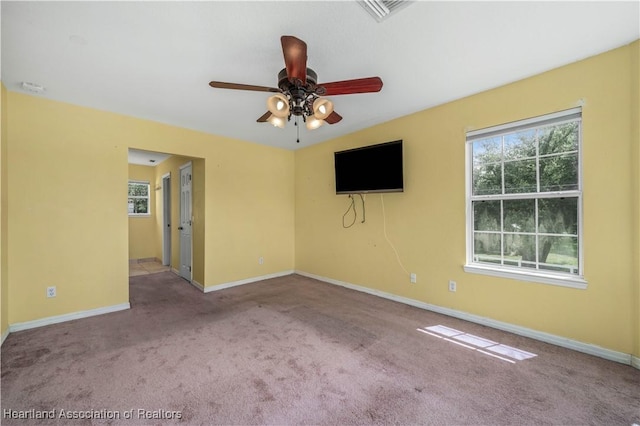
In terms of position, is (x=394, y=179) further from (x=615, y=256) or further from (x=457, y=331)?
(x=615, y=256)

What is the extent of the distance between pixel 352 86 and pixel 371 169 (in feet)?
6.21

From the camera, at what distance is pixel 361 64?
230cm

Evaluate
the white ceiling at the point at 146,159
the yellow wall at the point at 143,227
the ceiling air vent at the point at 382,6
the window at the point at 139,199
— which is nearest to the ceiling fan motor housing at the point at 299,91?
the ceiling air vent at the point at 382,6

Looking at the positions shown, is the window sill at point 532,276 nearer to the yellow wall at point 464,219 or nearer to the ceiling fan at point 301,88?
the yellow wall at point 464,219

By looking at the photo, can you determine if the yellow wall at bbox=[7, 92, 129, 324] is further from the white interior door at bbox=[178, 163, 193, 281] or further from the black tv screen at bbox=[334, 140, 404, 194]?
the black tv screen at bbox=[334, 140, 404, 194]

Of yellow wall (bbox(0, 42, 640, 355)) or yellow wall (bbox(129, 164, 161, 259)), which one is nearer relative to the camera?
yellow wall (bbox(0, 42, 640, 355))

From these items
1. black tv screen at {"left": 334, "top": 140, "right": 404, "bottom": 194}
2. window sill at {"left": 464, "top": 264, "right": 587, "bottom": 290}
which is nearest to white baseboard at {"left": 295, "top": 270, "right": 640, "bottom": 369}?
window sill at {"left": 464, "top": 264, "right": 587, "bottom": 290}

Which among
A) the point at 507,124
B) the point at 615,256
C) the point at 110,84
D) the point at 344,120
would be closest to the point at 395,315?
the point at 615,256

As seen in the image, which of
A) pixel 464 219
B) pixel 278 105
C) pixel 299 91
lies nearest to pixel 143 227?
pixel 278 105

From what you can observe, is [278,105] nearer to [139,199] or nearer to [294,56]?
[294,56]

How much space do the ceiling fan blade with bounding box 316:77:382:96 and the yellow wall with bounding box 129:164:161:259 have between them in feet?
20.6

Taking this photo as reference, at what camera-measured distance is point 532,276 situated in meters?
2.59

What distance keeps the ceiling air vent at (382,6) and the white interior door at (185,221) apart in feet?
13.4

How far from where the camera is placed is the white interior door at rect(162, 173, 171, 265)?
594 centimetres
